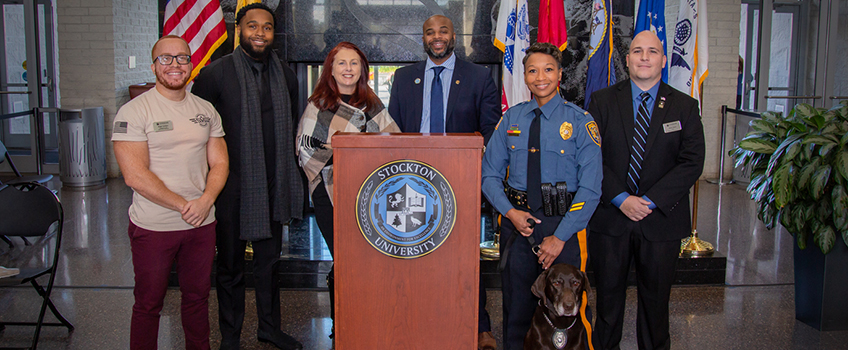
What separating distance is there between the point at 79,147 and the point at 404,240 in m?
7.14

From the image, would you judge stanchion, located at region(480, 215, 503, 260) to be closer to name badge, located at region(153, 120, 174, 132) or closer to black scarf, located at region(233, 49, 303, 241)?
black scarf, located at region(233, 49, 303, 241)

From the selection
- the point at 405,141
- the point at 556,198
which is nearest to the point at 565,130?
the point at 556,198

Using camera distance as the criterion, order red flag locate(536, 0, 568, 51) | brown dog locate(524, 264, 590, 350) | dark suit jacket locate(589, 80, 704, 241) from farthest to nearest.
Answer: red flag locate(536, 0, 568, 51), dark suit jacket locate(589, 80, 704, 241), brown dog locate(524, 264, 590, 350)

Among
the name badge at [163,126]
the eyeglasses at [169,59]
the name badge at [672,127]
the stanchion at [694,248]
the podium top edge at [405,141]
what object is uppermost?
the eyeglasses at [169,59]

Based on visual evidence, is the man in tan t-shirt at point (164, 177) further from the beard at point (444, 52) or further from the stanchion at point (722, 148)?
the stanchion at point (722, 148)

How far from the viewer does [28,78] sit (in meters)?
8.47

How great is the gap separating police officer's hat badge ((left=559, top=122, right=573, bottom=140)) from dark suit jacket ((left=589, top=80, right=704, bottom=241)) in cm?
35

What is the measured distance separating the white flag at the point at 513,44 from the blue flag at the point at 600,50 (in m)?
0.49

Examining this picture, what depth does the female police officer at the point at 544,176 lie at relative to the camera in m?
2.40

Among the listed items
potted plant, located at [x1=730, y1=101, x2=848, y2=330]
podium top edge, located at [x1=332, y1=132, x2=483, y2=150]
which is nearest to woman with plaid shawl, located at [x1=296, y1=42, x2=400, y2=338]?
podium top edge, located at [x1=332, y1=132, x2=483, y2=150]

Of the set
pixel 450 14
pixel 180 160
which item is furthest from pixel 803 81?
pixel 180 160

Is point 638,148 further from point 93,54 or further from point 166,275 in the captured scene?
point 93,54

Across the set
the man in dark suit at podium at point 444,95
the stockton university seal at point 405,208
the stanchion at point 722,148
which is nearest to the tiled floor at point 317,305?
the stockton university seal at point 405,208

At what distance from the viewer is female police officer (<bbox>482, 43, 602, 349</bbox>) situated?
2.40 meters
